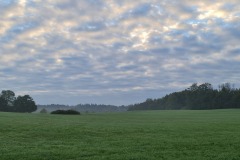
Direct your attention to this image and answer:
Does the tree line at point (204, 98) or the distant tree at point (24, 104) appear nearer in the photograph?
the distant tree at point (24, 104)

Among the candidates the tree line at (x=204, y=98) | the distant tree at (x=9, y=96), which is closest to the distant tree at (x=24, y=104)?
the distant tree at (x=9, y=96)

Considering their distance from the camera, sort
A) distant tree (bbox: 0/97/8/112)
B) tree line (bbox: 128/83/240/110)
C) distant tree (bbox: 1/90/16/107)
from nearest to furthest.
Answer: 1. distant tree (bbox: 0/97/8/112)
2. distant tree (bbox: 1/90/16/107)
3. tree line (bbox: 128/83/240/110)

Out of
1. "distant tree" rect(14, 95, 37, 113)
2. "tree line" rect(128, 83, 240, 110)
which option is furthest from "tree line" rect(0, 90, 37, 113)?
"tree line" rect(128, 83, 240, 110)

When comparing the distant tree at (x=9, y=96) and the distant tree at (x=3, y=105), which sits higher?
the distant tree at (x=9, y=96)

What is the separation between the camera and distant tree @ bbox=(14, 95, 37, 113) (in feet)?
408

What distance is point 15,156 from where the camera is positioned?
1562 cm

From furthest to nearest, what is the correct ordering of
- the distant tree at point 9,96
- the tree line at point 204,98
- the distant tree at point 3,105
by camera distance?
the tree line at point 204,98, the distant tree at point 9,96, the distant tree at point 3,105

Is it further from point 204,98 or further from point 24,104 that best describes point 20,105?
point 204,98

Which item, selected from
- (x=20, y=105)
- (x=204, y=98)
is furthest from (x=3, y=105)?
(x=204, y=98)

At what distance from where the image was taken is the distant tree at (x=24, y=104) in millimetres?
124312

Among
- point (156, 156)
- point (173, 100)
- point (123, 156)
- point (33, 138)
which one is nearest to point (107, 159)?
point (123, 156)

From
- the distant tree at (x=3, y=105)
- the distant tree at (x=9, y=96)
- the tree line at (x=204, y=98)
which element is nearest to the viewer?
the distant tree at (x=3, y=105)

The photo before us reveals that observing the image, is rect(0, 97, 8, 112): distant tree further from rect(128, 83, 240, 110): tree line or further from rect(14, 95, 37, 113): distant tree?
rect(128, 83, 240, 110): tree line

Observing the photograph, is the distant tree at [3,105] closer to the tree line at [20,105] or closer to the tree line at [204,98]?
the tree line at [20,105]
